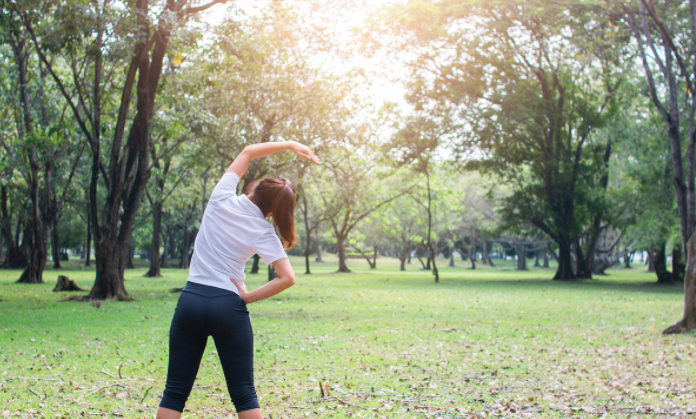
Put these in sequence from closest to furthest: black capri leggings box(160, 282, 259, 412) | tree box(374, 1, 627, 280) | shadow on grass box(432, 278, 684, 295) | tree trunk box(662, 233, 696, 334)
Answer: black capri leggings box(160, 282, 259, 412) < tree trunk box(662, 233, 696, 334) < shadow on grass box(432, 278, 684, 295) < tree box(374, 1, 627, 280)

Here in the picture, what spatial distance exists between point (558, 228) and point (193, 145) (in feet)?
62.6

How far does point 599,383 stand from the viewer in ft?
21.6

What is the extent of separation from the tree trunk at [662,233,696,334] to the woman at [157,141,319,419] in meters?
9.47

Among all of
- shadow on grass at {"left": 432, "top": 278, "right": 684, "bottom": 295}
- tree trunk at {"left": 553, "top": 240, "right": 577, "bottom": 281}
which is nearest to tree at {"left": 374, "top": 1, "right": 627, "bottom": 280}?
tree trunk at {"left": 553, "top": 240, "right": 577, "bottom": 281}

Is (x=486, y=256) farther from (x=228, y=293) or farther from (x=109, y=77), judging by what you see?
(x=228, y=293)

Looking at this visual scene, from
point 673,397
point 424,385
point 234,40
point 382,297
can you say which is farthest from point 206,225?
point 382,297

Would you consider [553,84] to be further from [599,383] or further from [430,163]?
[599,383]

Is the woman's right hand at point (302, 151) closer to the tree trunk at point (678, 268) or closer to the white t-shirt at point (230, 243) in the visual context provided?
the white t-shirt at point (230, 243)

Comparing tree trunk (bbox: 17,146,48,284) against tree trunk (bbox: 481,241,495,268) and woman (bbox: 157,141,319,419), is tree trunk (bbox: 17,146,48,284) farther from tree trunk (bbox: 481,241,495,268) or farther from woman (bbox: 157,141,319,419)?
tree trunk (bbox: 481,241,495,268)

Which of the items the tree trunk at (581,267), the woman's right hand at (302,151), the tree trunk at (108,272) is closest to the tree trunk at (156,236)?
the tree trunk at (108,272)

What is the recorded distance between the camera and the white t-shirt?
9.92 feet

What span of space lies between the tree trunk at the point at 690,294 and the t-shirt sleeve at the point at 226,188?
9551 millimetres

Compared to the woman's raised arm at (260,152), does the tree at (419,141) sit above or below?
above

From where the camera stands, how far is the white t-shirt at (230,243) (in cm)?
302
